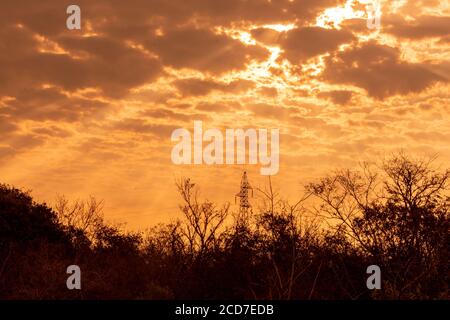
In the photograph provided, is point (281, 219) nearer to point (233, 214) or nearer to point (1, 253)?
point (233, 214)

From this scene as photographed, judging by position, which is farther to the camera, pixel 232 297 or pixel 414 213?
pixel 414 213

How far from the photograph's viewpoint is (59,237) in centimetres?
5188

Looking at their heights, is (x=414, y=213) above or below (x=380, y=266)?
above

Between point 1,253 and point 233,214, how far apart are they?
55.1 feet

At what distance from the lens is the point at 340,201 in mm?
46031

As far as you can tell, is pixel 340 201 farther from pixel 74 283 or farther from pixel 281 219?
pixel 74 283

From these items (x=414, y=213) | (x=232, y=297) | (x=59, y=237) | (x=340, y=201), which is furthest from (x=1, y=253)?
(x=414, y=213)
